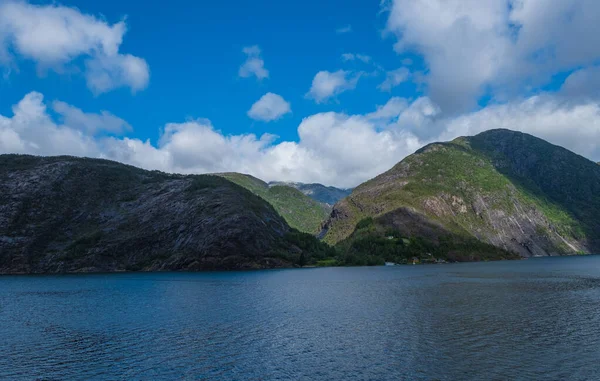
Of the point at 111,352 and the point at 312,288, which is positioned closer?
the point at 111,352

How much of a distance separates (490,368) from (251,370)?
71.5ft

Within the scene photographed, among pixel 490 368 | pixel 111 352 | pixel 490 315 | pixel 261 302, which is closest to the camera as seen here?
pixel 490 368

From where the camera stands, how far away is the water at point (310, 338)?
3997 centimetres

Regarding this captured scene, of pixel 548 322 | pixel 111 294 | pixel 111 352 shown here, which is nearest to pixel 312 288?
pixel 111 294

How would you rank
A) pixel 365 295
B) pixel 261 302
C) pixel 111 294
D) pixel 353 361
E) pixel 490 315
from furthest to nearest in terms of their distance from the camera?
pixel 111 294, pixel 365 295, pixel 261 302, pixel 490 315, pixel 353 361

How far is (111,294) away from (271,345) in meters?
74.1

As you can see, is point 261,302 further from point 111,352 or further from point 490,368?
point 490,368

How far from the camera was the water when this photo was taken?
40.0 meters

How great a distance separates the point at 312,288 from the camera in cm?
11756

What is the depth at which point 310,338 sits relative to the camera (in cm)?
5391

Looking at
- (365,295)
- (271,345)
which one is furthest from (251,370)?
(365,295)

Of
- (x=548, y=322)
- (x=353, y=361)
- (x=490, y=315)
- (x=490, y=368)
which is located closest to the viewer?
(x=490, y=368)

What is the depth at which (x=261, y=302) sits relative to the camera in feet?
287

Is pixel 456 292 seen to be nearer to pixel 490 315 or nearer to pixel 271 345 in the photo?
pixel 490 315
